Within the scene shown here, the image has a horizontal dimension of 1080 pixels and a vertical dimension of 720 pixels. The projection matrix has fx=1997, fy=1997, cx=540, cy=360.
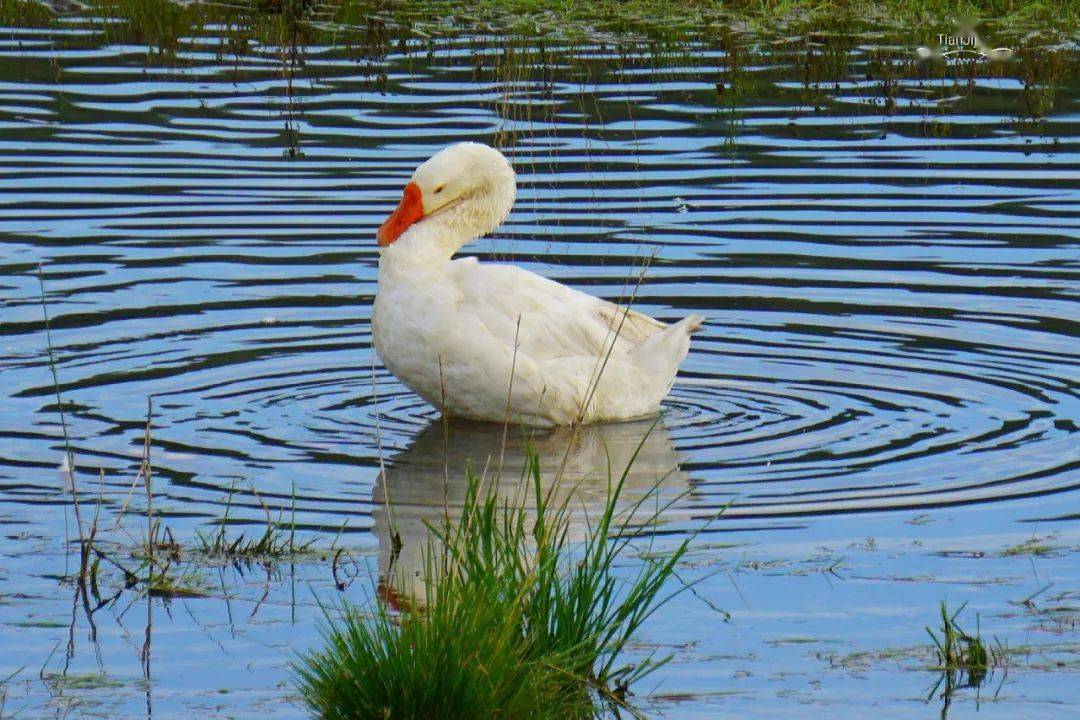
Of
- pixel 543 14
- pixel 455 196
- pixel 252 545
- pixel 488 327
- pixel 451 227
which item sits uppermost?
pixel 543 14

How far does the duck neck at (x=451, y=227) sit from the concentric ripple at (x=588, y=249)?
0.76 m

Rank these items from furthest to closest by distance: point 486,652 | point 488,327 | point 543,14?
point 543,14 → point 488,327 → point 486,652

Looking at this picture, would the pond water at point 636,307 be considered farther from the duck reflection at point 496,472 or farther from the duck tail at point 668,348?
the duck tail at point 668,348

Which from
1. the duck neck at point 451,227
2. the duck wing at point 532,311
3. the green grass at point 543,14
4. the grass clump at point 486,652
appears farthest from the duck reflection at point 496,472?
the green grass at point 543,14

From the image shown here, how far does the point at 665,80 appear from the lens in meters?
17.1

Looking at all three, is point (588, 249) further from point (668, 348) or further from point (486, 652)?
point (486, 652)

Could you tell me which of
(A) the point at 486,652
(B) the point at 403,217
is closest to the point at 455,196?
(B) the point at 403,217

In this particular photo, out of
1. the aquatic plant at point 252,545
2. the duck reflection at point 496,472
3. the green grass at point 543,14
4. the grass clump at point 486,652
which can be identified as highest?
the green grass at point 543,14

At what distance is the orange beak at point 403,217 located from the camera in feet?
30.5

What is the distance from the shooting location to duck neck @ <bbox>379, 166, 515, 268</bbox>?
9.11 metres

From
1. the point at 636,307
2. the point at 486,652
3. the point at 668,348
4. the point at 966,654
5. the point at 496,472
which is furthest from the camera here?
the point at 636,307

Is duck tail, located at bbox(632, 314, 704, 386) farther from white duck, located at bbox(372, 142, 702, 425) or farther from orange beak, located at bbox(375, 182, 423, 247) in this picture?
orange beak, located at bbox(375, 182, 423, 247)

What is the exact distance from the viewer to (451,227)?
9516 mm

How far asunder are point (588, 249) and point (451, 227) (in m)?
2.61
